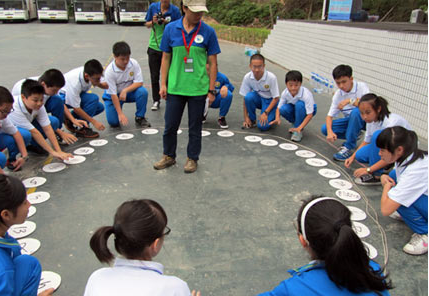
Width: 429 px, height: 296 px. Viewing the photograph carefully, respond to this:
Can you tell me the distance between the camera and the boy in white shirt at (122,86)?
149 inches

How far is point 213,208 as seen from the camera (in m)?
2.51

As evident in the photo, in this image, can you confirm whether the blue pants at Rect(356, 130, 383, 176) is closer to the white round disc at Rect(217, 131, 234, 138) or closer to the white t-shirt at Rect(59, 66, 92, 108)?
the white round disc at Rect(217, 131, 234, 138)

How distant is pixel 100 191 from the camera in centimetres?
269

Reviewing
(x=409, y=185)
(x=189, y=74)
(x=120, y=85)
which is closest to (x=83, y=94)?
(x=120, y=85)

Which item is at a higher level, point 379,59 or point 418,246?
point 379,59

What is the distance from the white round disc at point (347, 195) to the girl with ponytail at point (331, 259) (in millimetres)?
1666

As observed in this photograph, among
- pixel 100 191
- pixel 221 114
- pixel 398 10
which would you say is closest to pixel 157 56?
pixel 221 114

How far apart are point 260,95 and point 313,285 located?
10.9ft

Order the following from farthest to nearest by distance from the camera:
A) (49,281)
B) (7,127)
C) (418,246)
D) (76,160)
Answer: (76,160) < (7,127) < (418,246) < (49,281)

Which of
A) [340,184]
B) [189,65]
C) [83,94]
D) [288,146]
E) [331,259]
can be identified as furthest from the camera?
[83,94]

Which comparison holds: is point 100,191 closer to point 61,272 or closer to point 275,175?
point 61,272

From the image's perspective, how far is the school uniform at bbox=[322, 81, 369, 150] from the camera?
3406mm

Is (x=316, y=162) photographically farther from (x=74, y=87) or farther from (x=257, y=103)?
(x=74, y=87)

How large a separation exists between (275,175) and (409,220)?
1152 mm
